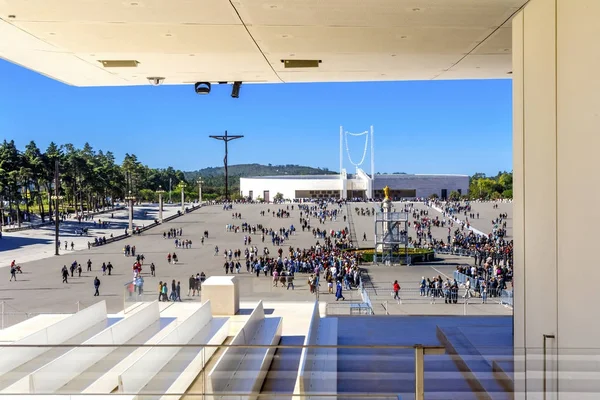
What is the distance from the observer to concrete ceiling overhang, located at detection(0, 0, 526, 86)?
3.75m

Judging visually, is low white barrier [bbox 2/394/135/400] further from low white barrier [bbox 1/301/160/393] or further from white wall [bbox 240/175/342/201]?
white wall [bbox 240/175/342/201]

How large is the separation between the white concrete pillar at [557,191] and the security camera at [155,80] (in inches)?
156

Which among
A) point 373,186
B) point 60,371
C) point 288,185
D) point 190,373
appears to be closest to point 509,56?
point 190,373

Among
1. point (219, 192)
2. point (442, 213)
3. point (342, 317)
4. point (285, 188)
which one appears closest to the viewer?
point (342, 317)

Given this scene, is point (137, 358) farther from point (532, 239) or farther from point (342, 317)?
point (342, 317)

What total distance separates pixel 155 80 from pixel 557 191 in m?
4.71

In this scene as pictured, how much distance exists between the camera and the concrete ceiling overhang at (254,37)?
3.75m

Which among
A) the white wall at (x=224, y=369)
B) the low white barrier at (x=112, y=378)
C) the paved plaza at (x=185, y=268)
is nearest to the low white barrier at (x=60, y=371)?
the low white barrier at (x=112, y=378)

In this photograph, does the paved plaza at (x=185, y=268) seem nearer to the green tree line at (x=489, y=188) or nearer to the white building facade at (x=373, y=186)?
the green tree line at (x=489, y=188)

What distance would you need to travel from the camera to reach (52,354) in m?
4.37

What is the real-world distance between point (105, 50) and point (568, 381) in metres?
4.31

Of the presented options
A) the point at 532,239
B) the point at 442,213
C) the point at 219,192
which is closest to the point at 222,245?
the point at 442,213

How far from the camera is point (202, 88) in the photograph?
6840 millimetres

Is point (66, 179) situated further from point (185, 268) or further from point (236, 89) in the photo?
point (236, 89)
